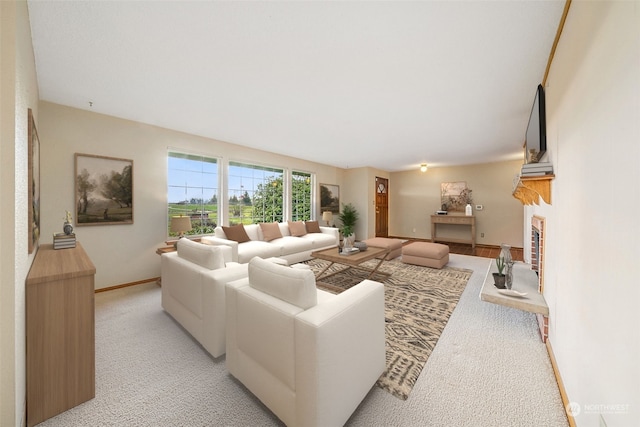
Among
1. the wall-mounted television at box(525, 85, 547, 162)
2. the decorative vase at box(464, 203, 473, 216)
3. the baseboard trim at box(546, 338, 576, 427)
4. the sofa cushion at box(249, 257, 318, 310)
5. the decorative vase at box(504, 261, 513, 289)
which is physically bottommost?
the baseboard trim at box(546, 338, 576, 427)

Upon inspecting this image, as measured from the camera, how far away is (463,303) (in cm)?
297

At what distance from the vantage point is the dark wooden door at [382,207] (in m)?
8.19

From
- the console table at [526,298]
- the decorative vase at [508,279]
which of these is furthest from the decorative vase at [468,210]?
the decorative vase at [508,279]

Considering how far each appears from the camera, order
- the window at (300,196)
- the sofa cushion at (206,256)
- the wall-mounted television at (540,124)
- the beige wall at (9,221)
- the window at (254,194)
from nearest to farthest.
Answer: the beige wall at (9,221) < the sofa cushion at (206,256) < the wall-mounted television at (540,124) < the window at (254,194) < the window at (300,196)

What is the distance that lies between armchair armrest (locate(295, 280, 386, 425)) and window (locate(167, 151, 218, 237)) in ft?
12.6

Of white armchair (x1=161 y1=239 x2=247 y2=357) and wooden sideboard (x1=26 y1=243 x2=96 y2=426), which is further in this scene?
white armchair (x1=161 y1=239 x2=247 y2=357)

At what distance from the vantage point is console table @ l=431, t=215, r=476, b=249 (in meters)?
6.61

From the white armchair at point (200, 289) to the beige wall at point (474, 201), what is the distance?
717cm

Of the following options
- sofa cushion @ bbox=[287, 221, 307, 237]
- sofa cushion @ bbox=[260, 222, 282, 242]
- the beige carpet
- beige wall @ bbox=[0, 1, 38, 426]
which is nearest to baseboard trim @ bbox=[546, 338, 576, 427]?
the beige carpet

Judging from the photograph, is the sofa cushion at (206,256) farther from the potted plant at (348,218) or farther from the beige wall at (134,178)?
the potted plant at (348,218)

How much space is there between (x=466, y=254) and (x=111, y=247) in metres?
7.15

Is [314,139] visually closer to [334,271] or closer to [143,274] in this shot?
[334,271]

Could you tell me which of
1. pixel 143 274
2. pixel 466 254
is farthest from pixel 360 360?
pixel 466 254

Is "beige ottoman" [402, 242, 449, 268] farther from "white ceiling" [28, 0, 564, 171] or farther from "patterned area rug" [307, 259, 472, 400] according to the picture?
"white ceiling" [28, 0, 564, 171]
